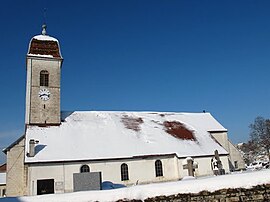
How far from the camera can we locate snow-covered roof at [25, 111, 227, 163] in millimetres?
23031

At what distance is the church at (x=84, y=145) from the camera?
21.9 meters

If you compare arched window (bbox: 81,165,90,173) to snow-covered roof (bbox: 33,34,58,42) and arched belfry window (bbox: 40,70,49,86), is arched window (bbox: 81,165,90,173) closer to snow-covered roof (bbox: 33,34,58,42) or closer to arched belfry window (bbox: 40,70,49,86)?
arched belfry window (bbox: 40,70,49,86)

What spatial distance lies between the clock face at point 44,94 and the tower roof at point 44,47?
3605mm

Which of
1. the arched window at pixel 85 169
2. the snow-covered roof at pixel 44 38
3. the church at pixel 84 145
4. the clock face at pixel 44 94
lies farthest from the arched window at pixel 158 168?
the snow-covered roof at pixel 44 38

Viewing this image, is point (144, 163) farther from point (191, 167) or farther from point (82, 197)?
point (82, 197)

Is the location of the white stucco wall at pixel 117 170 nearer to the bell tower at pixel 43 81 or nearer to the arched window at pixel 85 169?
the arched window at pixel 85 169

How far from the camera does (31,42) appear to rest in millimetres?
27812

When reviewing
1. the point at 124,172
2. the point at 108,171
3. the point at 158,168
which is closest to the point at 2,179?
the point at 108,171

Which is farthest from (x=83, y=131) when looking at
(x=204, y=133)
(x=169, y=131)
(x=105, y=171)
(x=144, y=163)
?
(x=204, y=133)

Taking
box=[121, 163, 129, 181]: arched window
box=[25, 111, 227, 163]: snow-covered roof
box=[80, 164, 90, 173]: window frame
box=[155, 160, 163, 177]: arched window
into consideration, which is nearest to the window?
box=[25, 111, 227, 163]: snow-covered roof

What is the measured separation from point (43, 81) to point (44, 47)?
366cm

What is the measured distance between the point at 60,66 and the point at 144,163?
43.0 ft

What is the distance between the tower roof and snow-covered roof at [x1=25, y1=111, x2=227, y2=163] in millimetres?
6356

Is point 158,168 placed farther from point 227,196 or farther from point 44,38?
point 227,196
